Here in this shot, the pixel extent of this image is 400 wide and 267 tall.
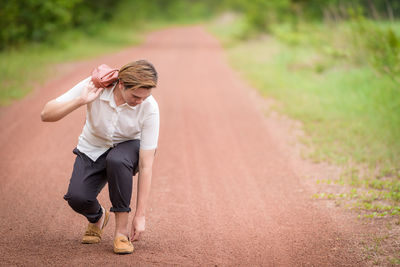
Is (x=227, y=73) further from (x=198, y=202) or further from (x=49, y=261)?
(x=49, y=261)

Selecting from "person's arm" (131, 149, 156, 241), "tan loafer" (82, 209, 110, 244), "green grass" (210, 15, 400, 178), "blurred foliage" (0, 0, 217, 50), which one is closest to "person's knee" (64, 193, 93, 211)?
"tan loafer" (82, 209, 110, 244)

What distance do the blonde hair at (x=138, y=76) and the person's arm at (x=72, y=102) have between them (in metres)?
0.23

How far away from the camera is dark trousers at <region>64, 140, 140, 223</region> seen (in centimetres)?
368

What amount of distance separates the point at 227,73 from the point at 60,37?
794 cm

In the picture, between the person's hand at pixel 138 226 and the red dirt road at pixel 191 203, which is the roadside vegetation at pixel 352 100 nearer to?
the red dirt road at pixel 191 203

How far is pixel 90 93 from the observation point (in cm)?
351

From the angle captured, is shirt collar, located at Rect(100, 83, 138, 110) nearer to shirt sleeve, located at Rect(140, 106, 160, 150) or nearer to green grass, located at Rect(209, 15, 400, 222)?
shirt sleeve, located at Rect(140, 106, 160, 150)

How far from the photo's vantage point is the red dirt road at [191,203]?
390cm

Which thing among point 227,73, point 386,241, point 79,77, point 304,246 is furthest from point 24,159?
point 227,73

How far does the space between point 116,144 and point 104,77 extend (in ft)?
2.03

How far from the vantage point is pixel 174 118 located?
29.0 feet

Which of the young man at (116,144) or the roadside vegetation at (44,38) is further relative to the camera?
the roadside vegetation at (44,38)

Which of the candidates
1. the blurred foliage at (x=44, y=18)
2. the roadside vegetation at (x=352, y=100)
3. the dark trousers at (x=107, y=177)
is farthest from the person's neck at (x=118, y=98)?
the blurred foliage at (x=44, y=18)

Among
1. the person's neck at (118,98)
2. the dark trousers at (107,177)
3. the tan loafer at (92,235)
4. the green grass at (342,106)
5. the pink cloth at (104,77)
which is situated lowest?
the green grass at (342,106)
